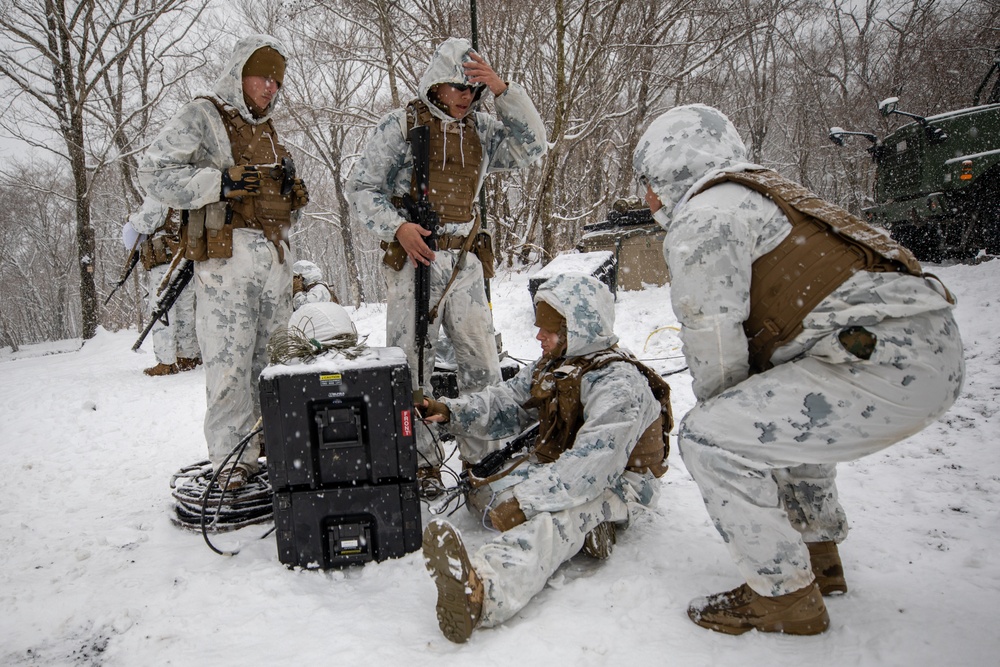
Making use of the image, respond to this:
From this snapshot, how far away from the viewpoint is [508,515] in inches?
82.1

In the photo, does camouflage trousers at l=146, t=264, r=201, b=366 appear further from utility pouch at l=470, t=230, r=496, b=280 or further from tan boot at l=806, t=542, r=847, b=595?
tan boot at l=806, t=542, r=847, b=595

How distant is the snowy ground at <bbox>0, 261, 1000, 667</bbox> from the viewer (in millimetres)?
1721

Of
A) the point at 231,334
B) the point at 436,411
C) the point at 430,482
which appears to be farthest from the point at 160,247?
the point at 436,411

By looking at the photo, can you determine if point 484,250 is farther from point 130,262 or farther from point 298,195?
point 130,262

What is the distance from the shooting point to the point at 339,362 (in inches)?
87.4

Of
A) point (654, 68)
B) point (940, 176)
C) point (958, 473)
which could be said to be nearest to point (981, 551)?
point (958, 473)

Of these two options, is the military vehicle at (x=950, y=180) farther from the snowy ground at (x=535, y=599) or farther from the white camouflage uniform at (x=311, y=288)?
the white camouflage uniform at (x=311, y=288)

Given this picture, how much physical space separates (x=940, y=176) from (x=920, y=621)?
715cm

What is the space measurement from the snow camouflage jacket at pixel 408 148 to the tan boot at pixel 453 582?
1.76 meters

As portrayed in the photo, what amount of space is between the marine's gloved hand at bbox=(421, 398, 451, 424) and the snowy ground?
52 centimetres

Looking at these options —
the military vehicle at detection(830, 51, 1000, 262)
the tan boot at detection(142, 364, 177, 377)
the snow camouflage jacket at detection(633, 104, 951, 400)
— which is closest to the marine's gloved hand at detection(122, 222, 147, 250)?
the tan boot at detection(142, 364, 177, 377)

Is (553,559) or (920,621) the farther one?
(553,559)

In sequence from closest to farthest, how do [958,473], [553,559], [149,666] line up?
[149,666]
[553,559]
[958,473]

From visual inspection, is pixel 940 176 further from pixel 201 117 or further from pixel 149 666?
pixel 149 666
